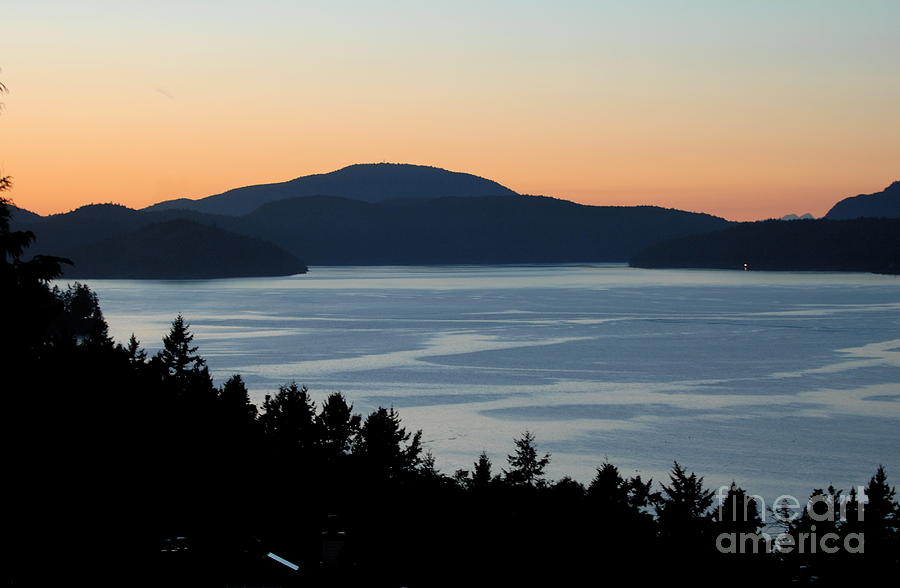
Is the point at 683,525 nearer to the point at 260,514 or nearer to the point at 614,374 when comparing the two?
the point at 260,514

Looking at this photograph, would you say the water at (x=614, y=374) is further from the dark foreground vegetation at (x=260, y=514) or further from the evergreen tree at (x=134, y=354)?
the dark foreground vegetation at (x=260, y=514)

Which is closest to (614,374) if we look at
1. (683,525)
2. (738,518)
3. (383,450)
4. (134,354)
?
(134,354)

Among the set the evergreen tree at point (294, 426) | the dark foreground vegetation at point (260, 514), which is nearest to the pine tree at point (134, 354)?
Result: the evergreen tree at point (294, 426)

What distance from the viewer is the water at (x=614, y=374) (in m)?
37.5

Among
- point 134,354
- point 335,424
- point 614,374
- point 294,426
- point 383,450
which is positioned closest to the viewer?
point 383,450

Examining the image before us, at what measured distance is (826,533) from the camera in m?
17.9

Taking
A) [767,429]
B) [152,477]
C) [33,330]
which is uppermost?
[33,330]

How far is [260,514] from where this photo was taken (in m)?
19.7

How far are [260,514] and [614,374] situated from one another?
43.7m

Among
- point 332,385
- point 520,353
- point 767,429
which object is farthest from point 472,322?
point 767,429

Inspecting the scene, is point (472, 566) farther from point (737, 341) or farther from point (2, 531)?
point (737, 341)

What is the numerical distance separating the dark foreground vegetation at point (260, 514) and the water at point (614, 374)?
1185 cm

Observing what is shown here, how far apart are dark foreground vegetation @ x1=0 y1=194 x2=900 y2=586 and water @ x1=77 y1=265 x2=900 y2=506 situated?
11849 mm

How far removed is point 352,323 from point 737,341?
39465 mm
